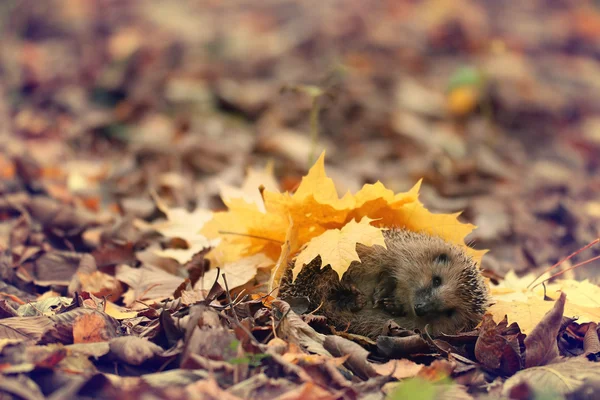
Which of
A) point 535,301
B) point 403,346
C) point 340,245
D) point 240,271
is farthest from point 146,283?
point 535,301

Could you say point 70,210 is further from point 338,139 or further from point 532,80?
point 532,80

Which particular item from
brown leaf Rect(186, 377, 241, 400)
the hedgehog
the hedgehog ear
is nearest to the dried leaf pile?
brown leaf Rect(186, 377, 241, 400)

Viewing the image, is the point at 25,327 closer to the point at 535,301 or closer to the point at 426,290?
the point at 426,290

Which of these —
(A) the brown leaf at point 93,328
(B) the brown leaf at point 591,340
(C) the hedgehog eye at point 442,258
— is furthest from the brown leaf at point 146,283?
(B) the brown leaf at point 591,340

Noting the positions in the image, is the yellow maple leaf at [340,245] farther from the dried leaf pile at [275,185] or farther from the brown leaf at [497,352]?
the brown leaf at [497,352]

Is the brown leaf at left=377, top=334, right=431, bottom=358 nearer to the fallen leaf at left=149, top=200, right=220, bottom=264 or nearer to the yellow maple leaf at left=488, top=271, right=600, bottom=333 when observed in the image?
the yellow maple leaf at left=488, top=271, right=600, bottom=333

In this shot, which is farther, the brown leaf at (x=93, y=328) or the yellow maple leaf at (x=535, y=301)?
the yellow maple leaf at (x=535, y=301)

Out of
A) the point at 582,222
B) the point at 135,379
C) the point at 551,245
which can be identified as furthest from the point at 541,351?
the point at 582,222
